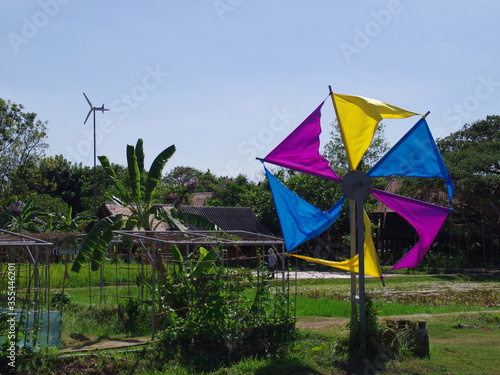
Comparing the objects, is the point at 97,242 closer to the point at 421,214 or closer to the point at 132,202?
the point at 132,202

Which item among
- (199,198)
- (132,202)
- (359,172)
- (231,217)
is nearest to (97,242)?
(132,202)

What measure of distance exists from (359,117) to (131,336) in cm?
587

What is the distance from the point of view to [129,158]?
13.1m

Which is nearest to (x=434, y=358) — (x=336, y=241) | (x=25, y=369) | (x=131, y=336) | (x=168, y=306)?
(x=168, y=306)

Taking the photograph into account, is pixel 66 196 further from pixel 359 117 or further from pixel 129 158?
pixel 359 117

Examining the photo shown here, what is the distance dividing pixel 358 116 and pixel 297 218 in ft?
6.80

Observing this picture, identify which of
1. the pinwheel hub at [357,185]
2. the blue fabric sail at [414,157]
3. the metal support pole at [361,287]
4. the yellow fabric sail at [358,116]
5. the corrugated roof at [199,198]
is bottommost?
the metal support pole at [361,287]

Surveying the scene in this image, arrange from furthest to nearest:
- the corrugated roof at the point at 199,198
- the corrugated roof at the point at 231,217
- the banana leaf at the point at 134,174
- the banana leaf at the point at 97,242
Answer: the corrugated roof at the point at 199,198, the corrugated roof at the point at 231,217, the banana leaf at the point at 134,174, the banana leaf at the point at 97,242

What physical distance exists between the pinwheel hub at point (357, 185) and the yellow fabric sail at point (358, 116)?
1.10ft

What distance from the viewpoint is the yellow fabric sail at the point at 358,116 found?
380 inches

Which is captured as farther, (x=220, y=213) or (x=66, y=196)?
(x=66, y=196)

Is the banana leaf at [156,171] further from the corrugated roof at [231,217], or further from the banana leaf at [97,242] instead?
the corrugated roof at [231,217]

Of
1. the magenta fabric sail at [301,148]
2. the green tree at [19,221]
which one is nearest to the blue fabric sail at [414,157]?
the magenta fabric sail at [301,148]

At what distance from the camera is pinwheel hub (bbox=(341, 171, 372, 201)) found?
945 centimetres
